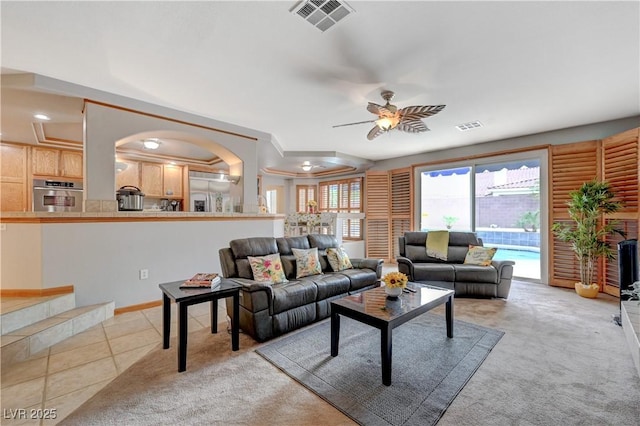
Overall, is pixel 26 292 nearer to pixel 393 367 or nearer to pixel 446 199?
pixel 393 367

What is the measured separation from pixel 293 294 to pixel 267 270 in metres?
0.45

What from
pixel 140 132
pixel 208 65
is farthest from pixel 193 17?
pixel 140 132

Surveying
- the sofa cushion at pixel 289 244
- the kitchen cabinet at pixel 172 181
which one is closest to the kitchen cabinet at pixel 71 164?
the kitchen cabinet at pixel 172 181

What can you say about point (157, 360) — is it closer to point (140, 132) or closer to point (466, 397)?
point (466, 397)

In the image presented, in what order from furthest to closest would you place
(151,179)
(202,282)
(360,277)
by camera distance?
1. (151,179)
2. (360,277)
3. (202,282)

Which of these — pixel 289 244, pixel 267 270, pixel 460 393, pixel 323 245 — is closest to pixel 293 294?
pixel 267 270

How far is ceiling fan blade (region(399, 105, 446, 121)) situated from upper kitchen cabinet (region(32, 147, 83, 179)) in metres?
5.89

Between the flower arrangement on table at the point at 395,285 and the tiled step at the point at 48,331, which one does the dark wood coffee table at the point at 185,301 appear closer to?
the tiled step at the point at 48,331

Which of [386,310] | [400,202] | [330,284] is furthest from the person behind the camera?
[400,202]

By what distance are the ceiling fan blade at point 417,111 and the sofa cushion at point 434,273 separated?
87.7 inches

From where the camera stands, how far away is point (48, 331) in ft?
8.16

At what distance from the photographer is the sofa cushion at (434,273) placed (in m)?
4.05

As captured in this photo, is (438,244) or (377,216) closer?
(438,244)

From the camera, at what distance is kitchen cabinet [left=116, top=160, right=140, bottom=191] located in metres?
5.81
